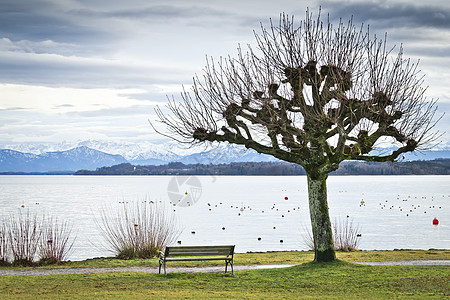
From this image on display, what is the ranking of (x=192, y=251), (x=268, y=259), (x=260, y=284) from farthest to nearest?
(x=268, y=259) → (x=192, y=251) → (x=260, y=284)

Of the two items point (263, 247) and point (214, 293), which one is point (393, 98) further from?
point (263, 247)

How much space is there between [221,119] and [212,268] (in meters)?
4.93

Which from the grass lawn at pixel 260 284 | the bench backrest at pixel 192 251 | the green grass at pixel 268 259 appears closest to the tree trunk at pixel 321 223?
the grass lawn at pixel 260 284

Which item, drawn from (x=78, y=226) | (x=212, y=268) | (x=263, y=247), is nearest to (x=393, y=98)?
(x=212, y=268)

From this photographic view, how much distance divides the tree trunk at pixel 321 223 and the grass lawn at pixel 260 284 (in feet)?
1.39

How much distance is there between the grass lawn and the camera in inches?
476

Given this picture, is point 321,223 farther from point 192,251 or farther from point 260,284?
point 192,251

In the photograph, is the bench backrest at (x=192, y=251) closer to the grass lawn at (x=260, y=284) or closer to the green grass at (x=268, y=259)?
the grass lawn at (x=260, y=284)

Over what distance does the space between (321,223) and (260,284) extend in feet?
13.4

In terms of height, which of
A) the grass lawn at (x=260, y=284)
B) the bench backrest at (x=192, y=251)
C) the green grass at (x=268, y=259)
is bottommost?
the green grass at (x=268, y=259)

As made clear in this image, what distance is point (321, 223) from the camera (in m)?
17.2

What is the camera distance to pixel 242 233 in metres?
41.4

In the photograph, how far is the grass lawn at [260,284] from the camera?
39.7ft

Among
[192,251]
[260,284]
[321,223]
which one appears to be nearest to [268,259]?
[321,223]
